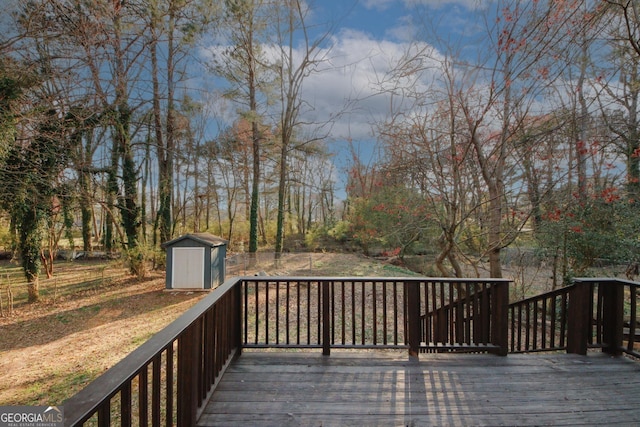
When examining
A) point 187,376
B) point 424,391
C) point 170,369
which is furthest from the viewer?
point 424,391

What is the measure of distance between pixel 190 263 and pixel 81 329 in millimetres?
2670

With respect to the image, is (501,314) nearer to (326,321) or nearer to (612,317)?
(612,317)

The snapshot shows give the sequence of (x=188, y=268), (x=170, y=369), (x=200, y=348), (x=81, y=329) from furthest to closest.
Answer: (x=188, y=268) → (x=81, y=329) → (x=200, y=348) → (x=170, y=369)

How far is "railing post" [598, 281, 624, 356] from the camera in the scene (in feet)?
9.48

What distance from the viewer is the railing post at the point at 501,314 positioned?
284 centimetres

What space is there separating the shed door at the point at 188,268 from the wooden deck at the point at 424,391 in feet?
19.5

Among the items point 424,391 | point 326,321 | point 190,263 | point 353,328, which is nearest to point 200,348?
point 326,321

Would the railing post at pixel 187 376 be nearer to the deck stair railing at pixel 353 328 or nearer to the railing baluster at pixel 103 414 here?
the deck stair railing at pixel 353 328

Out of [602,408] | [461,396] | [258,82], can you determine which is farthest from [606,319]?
[258,82]

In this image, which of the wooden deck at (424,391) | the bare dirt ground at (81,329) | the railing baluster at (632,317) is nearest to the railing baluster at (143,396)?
the wooden deck at (424,391)

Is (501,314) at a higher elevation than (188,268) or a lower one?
higher

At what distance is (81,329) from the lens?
6.14m

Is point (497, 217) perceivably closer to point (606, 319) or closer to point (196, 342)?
point (606, 319)

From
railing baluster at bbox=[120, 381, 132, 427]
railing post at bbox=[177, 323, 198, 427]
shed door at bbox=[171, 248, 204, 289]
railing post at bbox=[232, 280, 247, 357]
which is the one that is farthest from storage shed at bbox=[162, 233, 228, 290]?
railing baluster at bbox=[120, 381, 132, 427]
